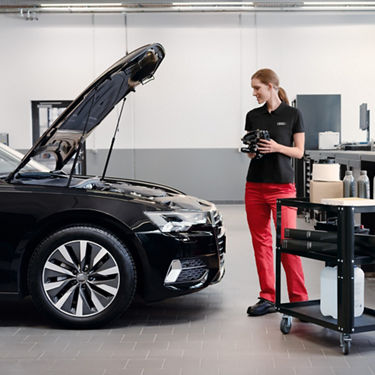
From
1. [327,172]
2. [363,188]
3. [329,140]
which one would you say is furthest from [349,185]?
[329,140]

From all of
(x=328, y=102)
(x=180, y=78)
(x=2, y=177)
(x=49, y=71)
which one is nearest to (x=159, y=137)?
(x=180, y=78)

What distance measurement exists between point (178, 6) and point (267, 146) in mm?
9284

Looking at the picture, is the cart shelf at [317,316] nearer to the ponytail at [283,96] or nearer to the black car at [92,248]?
the black car at [92,248]

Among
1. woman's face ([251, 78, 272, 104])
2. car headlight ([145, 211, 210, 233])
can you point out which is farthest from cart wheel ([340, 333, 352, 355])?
woman's face ([251, 78, 272, 104])

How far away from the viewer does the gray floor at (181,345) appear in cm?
309

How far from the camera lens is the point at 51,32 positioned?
13.4 meters

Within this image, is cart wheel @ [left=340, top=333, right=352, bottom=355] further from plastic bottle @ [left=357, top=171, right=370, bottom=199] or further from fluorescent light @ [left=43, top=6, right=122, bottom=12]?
fluorescent light @ [left=43, top=6, right=122, bottom=12]

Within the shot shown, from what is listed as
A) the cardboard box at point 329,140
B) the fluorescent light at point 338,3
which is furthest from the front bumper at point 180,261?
the fluorescent light at point 338,3

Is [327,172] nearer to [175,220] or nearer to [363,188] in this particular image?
[363,188]

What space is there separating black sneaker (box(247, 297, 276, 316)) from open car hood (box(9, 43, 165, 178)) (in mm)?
1487

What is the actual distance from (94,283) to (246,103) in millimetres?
10038

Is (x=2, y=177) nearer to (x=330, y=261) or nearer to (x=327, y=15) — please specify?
(x=330, y=261)

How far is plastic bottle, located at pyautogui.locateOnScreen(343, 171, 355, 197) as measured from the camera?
3.57 metres

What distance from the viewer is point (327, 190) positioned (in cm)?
366
